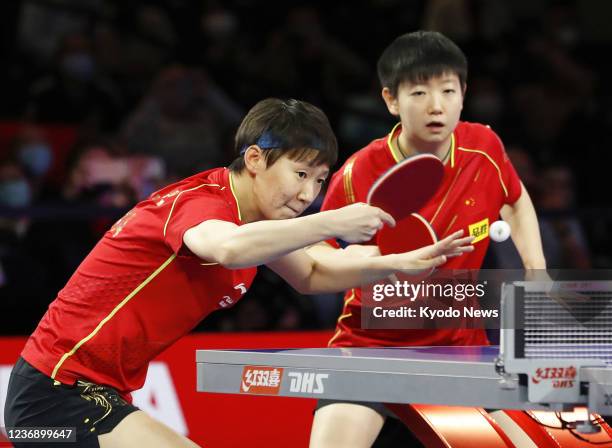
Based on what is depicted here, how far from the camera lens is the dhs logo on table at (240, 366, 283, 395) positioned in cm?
313

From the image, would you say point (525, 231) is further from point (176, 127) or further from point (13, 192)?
point (176, 127)

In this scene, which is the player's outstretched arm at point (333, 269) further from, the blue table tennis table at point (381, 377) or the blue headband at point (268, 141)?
the blue headband at point (268, 141)

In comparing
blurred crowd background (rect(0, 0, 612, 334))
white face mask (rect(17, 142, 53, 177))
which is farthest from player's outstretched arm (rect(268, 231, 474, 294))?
white face mask (rect(17, 142, 53, 177))

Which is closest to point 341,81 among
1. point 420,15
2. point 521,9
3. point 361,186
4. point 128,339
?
point 420,15

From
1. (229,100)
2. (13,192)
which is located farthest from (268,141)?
(229,100)

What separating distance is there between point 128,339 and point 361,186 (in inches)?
47.0

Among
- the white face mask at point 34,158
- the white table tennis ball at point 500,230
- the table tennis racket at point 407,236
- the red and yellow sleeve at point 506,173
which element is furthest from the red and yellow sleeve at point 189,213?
the white face mask at point 34,158

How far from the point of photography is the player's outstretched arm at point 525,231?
4062 mm

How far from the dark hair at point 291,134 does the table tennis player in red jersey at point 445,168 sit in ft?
2.12

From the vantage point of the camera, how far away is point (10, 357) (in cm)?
548

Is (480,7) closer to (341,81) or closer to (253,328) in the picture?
(341,81)

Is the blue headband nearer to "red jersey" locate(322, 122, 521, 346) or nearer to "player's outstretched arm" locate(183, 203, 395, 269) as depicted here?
"player's outstretched arm" locate(183, 203, 395, 269)

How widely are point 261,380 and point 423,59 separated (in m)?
1.39

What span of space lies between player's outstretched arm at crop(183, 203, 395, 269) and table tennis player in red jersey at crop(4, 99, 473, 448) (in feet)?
0.10
